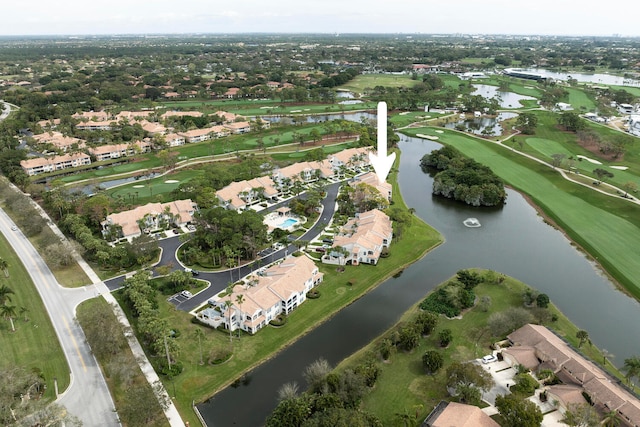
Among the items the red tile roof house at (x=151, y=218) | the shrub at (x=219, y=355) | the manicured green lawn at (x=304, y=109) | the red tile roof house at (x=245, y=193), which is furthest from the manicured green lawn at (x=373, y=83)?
the shrub at (x=219, y=355)

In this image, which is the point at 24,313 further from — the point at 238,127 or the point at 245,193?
the point at 238,127

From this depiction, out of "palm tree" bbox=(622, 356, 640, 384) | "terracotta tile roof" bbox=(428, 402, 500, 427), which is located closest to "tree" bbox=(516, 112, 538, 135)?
"palm tree" bbox=(622, 356, 640, 384)

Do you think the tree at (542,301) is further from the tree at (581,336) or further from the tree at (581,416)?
the tree at (581,416)

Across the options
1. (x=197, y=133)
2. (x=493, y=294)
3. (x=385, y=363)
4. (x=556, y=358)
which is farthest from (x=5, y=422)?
(x=197, y=133)

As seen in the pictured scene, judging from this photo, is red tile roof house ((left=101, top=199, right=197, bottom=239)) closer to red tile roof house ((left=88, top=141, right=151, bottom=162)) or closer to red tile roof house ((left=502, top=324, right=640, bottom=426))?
red tile roof house ((left=88, top=141, right=151, bottom=162))

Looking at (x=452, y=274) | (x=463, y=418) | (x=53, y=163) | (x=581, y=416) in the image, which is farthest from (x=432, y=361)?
(x=53, y=163)

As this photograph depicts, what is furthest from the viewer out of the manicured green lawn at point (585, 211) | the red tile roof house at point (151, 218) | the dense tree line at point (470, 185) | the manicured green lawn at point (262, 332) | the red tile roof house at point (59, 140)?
the red tile roof house at point (59, 140)

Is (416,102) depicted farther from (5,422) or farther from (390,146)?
(5,422)
